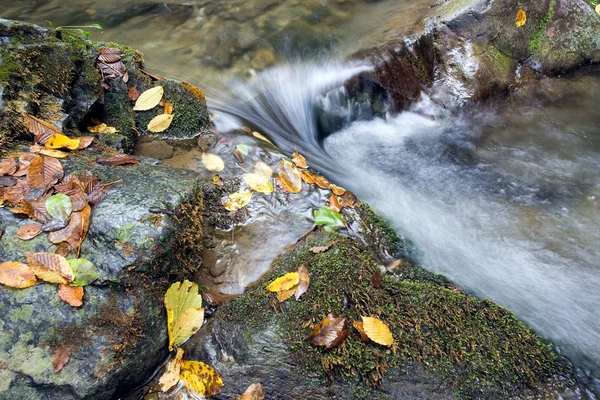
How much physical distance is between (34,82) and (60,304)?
198 cm

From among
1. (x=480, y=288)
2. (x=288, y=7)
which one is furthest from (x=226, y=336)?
(x=288, y=7)

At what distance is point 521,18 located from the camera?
5.69m

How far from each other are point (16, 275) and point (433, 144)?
15.0ft

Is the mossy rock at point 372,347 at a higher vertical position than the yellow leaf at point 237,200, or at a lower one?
lower

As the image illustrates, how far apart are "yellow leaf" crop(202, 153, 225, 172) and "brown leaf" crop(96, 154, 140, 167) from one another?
712 mm

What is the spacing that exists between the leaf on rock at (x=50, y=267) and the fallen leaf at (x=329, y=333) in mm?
Answer: 1511

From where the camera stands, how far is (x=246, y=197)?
3568 mm

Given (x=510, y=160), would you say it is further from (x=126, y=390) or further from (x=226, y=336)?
(x=126, y=390)

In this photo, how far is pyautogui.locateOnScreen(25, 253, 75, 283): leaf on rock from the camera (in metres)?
2.38

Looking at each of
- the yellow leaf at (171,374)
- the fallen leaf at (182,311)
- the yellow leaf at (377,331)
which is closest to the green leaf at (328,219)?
the yellow leaf at (377,331)

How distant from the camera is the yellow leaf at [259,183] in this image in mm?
3643

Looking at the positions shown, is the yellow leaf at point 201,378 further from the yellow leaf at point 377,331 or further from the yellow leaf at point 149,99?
the yellow leaf at point 149,99

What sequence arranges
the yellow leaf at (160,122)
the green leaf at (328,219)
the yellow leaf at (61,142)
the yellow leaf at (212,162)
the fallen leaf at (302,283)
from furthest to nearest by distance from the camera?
1. the yellow leaf at (160,122)
2. the yellow leaf at (212,162)
3. the green leaf at (328,219)
4. the yellow leaf at (61,142)
5. the fallen leaf at (302,283)

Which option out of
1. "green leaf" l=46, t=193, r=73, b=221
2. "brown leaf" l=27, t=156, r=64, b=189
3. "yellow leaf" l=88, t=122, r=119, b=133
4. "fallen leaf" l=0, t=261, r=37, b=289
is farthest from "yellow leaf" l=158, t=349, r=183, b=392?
"yellow leaf" l=88, t=122, r=119, b=133
